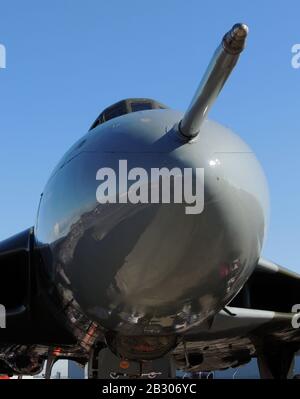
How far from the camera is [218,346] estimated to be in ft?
29.4

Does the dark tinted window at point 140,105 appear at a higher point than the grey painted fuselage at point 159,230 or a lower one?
higher

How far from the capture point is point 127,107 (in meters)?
6.41

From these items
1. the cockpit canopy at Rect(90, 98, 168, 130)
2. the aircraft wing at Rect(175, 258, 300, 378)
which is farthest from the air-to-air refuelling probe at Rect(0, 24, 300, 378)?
the aircraft wing at Rect(175, 258, 300, 378)

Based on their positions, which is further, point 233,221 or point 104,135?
point 104,135

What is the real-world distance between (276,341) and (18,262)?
4190 mm

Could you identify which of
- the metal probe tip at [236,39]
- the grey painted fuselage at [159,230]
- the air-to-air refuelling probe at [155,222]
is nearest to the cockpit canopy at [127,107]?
the air-to-air refuelling probe at [155,222]

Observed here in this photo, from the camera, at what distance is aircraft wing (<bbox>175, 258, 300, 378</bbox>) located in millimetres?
7543

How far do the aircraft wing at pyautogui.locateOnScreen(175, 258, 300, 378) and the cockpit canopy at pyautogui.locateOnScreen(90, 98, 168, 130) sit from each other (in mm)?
2536

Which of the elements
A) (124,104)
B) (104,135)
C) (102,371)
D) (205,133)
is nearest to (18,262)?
(102,371)

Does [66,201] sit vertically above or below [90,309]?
above
